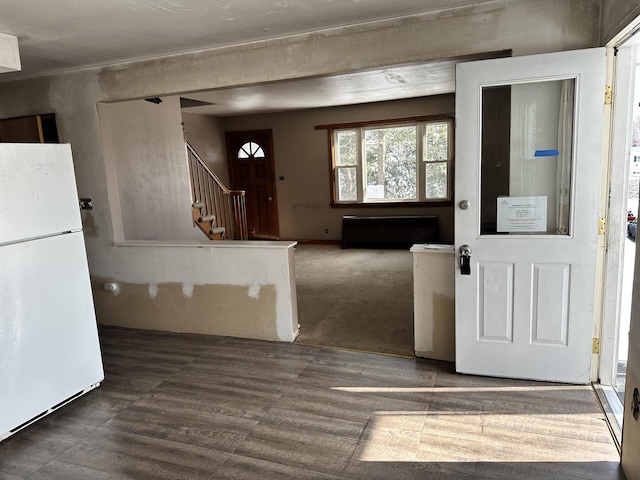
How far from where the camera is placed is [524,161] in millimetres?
2711

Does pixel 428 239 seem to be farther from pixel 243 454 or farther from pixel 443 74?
pixel 243 454

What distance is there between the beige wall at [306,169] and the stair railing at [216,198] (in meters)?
1.44

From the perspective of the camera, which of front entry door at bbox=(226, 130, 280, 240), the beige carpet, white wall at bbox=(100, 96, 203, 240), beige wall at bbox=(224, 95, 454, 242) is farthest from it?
front entry door at bbox=(226, 130, 280, 240)

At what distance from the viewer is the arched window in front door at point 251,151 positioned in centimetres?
854

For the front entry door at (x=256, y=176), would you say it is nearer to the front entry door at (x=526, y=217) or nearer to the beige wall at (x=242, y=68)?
the beige wall at (x=242, y=68)

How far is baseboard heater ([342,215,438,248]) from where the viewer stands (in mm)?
7371

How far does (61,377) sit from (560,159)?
3.46m

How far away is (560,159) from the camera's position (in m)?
2.62

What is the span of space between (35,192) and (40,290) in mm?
599

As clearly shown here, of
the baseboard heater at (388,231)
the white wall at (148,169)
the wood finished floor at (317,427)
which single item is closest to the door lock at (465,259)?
the wood finished floor at (317,427)

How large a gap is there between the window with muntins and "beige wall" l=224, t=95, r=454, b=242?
0.63 ft

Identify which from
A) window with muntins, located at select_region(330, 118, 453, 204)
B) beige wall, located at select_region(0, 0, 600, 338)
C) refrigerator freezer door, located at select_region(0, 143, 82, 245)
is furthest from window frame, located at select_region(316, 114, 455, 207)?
refrigerator freezer door, located at select_region(0, 143, 82, 245)

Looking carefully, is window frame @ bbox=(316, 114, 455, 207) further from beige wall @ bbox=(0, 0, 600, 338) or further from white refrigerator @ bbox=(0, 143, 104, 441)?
white refrigerator @ bbox=(0, 143, 104, 441)

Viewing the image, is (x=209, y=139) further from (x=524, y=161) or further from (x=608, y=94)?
(x=608, y=94)
